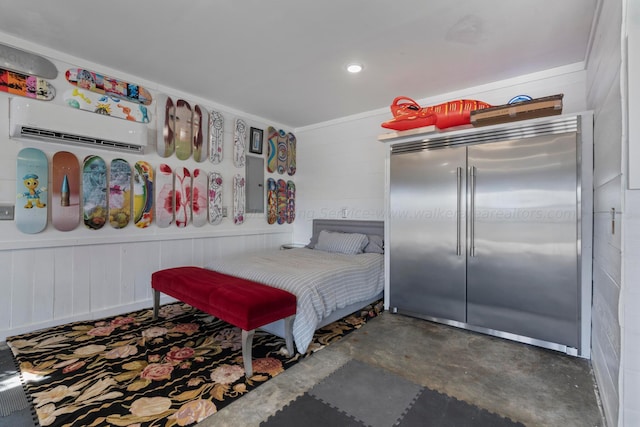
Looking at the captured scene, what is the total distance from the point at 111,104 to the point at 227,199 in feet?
5.56

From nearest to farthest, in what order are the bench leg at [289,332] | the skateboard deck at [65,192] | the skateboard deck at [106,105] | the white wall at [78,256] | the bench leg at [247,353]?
the bench leg at [247,353], the bench leg at [289,332], the white wall at [78,256], the skateboard deck at [65,192], the skateboard deck at [106,105]

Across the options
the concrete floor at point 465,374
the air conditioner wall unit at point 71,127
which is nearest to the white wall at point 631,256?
the concrete floor at point 465,374

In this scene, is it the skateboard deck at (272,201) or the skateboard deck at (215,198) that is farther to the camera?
the skateboard deck at (272,201)

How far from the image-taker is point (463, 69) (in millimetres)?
2984

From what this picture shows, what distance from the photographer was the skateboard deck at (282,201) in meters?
4.97

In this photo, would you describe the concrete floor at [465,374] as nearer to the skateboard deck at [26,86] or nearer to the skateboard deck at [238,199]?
the skateboard deck at [238,199]

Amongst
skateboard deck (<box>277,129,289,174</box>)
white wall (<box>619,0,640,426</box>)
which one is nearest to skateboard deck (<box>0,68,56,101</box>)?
skateboard deck (<box>277,129,289,174</box>)

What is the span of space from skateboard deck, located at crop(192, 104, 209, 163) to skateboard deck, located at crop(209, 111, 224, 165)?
56 mm

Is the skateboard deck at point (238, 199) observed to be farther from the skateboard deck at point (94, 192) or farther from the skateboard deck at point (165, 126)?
the skateboard deck at point (94, 192)

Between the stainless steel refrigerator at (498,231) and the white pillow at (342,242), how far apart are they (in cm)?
68

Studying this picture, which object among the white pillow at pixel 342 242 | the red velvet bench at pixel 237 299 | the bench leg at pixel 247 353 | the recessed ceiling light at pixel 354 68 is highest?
the recessed ceiling light at pixel 354 68

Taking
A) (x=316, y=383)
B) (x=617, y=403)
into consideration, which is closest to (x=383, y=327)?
(x=316, y=383)

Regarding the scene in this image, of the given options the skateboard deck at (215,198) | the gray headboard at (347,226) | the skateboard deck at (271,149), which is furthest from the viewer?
the skateboard deck at (271,149)

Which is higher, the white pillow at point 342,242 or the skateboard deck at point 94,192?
the skateboard deck at point 94,192
